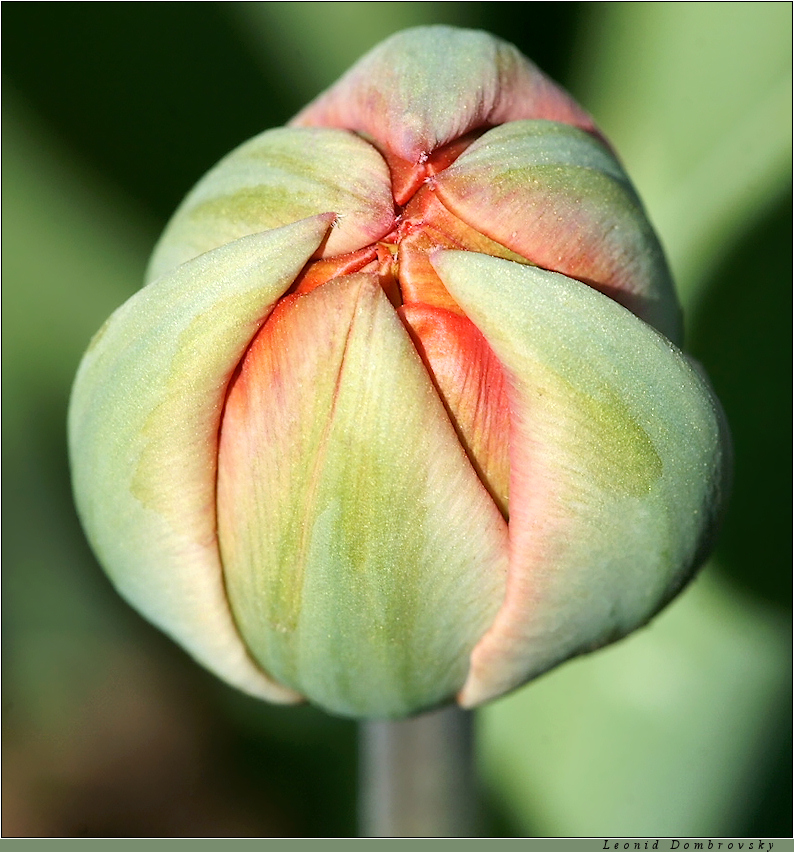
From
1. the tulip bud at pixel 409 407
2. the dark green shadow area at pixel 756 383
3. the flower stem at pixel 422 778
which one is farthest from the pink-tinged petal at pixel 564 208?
the flower stem at pixel 422 778

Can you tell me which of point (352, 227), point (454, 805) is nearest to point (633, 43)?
point (352, 227)

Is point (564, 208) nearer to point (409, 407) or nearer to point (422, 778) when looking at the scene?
point (409, 407)

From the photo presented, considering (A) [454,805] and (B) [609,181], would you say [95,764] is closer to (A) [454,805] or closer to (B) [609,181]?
(A) [454,805]

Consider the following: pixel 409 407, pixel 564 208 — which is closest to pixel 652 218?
pixel 564 208

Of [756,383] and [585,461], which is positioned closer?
[585,461]

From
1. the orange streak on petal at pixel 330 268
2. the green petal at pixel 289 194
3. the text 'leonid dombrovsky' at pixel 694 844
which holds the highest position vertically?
the green petal at pixel 289 194

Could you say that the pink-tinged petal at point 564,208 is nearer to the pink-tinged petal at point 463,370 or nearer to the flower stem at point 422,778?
the pink-tinged petal at point 463,370
